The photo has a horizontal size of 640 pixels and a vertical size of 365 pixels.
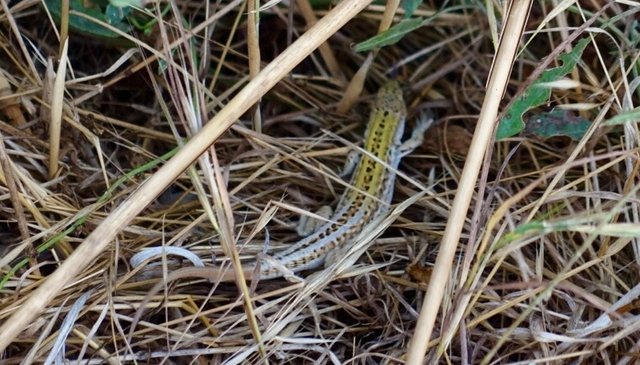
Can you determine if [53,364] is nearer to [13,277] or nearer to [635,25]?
[13,277]

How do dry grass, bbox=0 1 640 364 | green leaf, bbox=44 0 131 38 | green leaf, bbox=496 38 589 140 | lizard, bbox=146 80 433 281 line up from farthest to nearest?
green leaf, bbox=44 0 131 38 < lizard, bbox=146 80 433 281 < green leaf, bbox=496 38 589 140 < dry grass, bbox=0 1 640 364

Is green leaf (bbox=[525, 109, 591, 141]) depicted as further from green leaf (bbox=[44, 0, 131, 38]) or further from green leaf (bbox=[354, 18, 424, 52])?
green leaf (bbox=[44, 0, 131, 38])

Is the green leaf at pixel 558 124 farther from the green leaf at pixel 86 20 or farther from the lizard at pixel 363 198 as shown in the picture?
the green leaf at pixel 86 20

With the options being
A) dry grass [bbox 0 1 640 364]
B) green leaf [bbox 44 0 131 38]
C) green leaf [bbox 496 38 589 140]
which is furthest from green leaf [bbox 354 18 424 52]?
green leaf [bbox 44 0 131 38]

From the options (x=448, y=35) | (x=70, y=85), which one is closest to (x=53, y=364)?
(x=70, y=85)

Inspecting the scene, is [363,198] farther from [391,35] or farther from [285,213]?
[391,35]

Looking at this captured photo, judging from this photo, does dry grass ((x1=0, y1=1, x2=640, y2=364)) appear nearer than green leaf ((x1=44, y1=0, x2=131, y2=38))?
Yes
